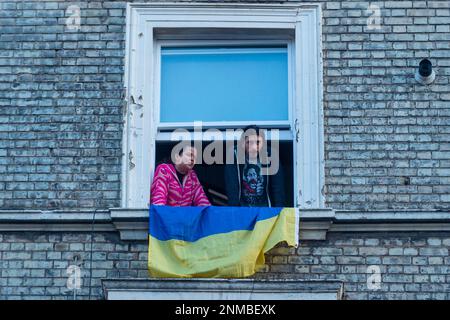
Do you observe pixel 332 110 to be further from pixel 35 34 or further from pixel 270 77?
pixel 35 34

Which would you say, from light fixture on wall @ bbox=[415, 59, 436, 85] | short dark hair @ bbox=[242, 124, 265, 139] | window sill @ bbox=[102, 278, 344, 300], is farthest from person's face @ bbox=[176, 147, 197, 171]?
light fixture on wall @ bbox=[415, 59, 436, 85]

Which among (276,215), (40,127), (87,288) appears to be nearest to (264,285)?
(276,215)

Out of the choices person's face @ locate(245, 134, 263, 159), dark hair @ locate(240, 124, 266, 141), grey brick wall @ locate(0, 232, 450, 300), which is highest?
dark hair @ locate(240, 124, 266, 141)

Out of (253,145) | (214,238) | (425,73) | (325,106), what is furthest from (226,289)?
(425,73)

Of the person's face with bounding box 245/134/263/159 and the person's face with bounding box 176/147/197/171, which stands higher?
the person's face with bounding box 245/134/263/159

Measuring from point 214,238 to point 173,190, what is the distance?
74cm

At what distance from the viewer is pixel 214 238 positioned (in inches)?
531

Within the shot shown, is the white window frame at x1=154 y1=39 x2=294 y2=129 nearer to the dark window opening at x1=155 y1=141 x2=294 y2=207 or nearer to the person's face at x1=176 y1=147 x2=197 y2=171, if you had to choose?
the dark window opening at x1=155 y1=141 x2=294 y2=207

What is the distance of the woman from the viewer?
13891 mm

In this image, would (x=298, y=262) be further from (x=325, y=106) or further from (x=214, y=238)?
(x=325, y=106)

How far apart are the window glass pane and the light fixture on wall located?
1.28m

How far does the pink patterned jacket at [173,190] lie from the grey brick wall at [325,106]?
14.7 inches

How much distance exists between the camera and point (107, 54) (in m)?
14.3

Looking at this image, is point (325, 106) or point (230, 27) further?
point (230, 27)
